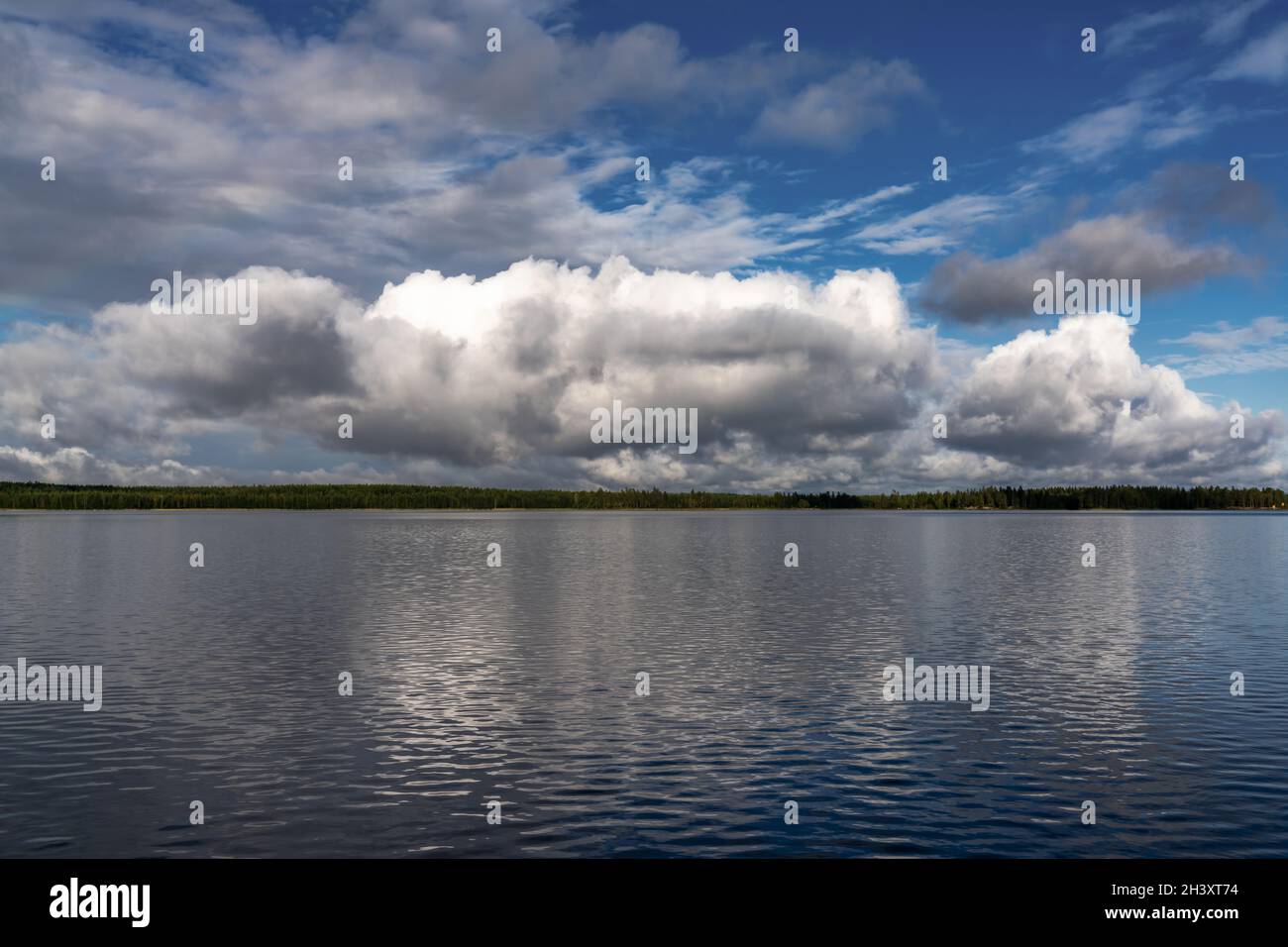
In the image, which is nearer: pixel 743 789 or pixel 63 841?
pixel 63 841

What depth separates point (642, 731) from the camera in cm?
3647

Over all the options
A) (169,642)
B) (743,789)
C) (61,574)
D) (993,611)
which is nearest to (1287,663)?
(993,611)

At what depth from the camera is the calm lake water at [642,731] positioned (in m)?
25.4

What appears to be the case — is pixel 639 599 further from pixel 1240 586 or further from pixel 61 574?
pixel 61 574

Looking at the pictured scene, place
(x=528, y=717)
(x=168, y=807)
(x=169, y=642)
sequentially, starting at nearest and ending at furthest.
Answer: (x=168, y=807) < (x=528, y=717) < (x=169, y=642)

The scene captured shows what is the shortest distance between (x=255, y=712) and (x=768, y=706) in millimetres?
22750

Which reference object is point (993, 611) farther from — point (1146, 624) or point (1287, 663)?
point (1287, 663)

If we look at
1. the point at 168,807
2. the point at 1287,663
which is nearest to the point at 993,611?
the point at 1287,663

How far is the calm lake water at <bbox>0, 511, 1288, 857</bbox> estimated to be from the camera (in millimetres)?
25391

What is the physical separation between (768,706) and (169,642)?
41.1 metres
